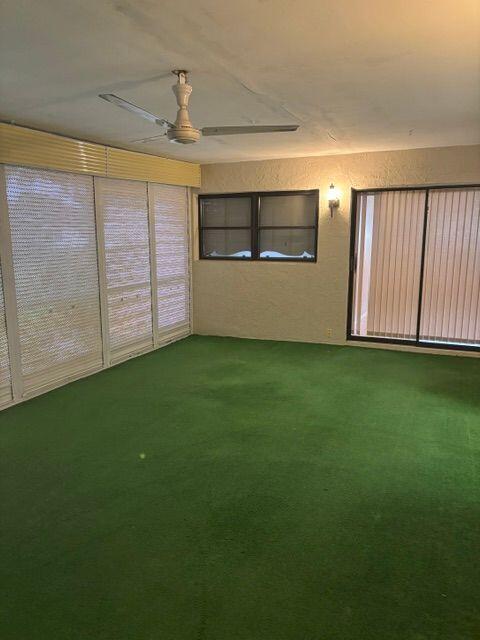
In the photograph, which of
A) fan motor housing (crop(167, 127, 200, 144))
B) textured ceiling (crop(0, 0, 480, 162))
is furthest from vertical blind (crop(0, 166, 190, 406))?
fan motor housing (crop(167, 127, 200, 144))

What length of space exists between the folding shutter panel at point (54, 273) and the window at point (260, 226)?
2.31 metres

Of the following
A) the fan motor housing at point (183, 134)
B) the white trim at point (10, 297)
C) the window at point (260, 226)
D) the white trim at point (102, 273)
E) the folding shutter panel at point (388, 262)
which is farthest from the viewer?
the window at point (260, 226)

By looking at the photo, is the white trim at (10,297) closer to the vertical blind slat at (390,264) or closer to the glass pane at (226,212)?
the glass pane at (226,212)

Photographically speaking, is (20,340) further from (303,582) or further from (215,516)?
(303,582)

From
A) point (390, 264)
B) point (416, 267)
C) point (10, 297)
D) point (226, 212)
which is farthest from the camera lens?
point (226, 212)

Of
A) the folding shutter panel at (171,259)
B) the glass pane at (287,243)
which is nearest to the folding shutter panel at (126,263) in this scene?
the folding shutter panel at (171,259)

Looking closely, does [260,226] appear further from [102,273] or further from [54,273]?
[54,273]

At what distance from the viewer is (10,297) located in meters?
4.37

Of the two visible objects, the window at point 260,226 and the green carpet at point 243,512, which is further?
the window at point 260,226

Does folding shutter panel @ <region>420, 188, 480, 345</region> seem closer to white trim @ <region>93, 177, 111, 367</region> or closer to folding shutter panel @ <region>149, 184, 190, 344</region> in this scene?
Result: folding shutter panel @ <region>149, 184, 190, 344</region>

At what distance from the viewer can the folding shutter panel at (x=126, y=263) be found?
5.61m

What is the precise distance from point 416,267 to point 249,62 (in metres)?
4.20

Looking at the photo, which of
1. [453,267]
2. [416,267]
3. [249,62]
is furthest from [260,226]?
[249,62]

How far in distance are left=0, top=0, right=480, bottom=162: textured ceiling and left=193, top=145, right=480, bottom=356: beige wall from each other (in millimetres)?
1332
